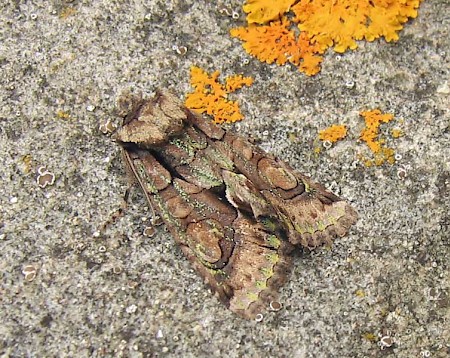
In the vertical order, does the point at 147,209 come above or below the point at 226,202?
below

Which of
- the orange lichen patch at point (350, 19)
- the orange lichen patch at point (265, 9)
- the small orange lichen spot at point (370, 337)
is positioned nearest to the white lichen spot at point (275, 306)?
the small orange lichen spot at point (370, 337)

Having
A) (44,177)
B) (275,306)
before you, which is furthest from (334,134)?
(44,177)

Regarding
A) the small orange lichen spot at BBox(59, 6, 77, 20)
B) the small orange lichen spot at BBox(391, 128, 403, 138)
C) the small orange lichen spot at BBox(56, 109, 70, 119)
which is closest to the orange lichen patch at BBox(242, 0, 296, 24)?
the small orange lichen spot at BBox(391, 128, 403, 138)

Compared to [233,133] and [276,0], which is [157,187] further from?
[276,0]

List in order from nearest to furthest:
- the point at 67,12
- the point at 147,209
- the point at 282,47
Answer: the point at 147,209
the point at 282,47
the point at 67,12

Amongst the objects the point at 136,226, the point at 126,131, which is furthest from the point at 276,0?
the point at 136,226

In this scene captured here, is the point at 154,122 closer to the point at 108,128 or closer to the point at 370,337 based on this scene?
the point at 108,128

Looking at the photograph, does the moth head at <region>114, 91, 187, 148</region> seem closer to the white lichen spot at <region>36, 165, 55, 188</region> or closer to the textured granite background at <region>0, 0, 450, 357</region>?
the textured granite background at <region>0, 0, 450, 357</region>
